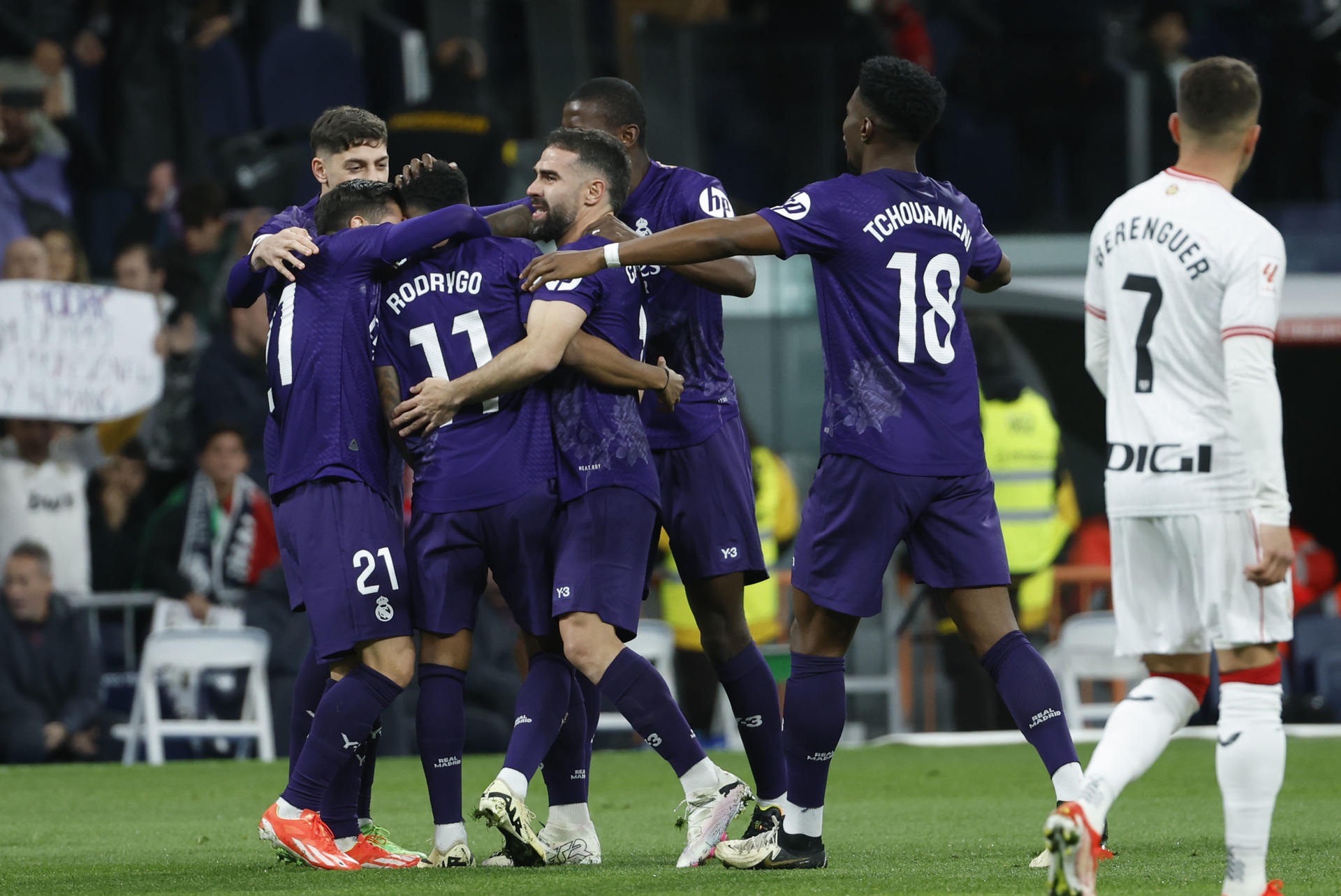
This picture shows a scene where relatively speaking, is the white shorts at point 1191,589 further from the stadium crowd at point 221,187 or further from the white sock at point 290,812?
the stadium crowd at point 221,187

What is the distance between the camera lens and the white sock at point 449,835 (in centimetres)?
578

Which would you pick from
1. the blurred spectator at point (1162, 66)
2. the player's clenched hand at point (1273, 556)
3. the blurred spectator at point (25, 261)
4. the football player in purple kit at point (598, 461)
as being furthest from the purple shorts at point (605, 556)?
the blurred spectator at point (1162, 66)

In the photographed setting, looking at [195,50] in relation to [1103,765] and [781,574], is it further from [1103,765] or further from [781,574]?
[1103,765]

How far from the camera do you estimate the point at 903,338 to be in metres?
5.56

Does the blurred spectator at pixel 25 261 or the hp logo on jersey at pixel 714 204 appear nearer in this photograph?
the hp logo on jersey at pixel 714 204

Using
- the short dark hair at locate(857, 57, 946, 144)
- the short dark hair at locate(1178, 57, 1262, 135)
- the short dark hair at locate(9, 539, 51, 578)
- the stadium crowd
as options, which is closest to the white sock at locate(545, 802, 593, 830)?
the short dark hair at locate(857, 57, 946, 144)

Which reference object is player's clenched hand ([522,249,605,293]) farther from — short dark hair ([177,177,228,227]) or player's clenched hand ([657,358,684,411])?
short dark hair ([177,177,228,227])

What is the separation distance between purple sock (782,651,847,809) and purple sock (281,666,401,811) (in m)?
1.17

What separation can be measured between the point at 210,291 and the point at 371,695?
7.30 metres

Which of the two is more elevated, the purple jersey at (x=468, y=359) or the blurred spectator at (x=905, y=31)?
the blurred spectator at (x=905, y=31)

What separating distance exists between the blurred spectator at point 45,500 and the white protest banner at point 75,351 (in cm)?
21

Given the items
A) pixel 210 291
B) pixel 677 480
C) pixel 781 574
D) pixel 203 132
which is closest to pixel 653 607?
pixel 781 574

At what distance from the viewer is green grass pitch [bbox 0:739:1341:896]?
522cm

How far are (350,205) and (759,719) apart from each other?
1.97 m
